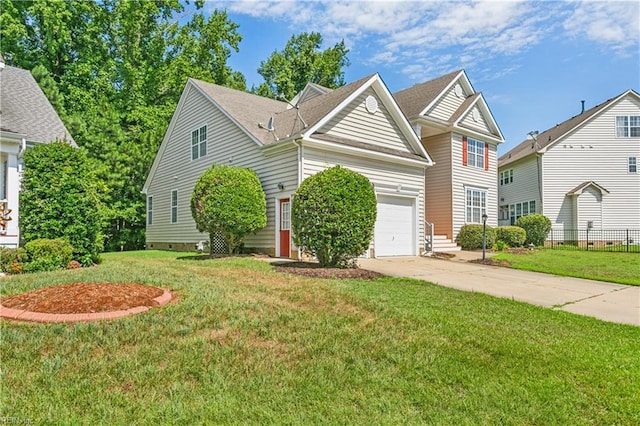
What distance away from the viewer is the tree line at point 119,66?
71.8 feet

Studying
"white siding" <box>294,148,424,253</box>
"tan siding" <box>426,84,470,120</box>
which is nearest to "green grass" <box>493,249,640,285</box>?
"white siding" <box>294,148,424,253</box>

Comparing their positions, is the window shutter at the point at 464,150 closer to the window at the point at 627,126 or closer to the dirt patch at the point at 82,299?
the window at the point at 627,126

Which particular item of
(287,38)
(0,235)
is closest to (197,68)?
(287,38)

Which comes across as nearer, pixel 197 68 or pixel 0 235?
pixel 0 235

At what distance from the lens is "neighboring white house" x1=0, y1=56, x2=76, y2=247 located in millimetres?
10641

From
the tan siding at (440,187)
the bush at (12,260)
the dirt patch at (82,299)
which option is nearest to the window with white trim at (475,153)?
the tan siding at (440,187)

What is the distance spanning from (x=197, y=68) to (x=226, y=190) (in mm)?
21285

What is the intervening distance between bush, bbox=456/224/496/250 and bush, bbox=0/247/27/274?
52.2ft

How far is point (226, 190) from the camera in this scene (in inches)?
482

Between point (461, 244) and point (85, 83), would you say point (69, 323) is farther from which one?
point (85, 83)

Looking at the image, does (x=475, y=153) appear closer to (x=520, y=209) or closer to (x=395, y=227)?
(x=395, y=227)

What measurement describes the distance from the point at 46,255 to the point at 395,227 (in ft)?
34.9

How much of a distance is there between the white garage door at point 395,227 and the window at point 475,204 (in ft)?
16.9

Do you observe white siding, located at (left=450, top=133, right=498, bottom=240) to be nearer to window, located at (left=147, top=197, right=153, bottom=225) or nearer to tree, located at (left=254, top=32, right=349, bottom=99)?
window, located at (left=147, top=197, right=153, bottom=225)
